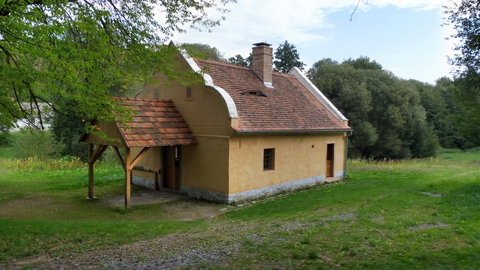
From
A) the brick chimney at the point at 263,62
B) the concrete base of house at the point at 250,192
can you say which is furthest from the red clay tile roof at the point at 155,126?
the brick chimney at the point at 263,62

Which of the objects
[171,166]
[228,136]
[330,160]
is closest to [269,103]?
[228,136]

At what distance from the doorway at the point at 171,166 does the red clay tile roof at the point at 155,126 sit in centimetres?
123

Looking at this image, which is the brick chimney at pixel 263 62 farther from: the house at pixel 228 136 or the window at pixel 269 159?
the window at pixel 269 159

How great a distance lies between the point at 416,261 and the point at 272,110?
10.9m

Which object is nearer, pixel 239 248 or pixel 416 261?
pixel 416 261

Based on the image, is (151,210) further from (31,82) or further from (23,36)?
(23,36)

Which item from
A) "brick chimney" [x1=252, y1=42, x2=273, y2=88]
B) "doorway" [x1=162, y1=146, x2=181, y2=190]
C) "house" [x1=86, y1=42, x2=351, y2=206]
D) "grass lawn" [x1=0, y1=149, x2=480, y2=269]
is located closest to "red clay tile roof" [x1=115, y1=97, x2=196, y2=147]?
"house" [x1=86, y1=42, x2=351, y2=206]

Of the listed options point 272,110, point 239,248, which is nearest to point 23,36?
point 239,248

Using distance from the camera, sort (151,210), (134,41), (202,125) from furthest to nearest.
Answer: (202,125), (151,210), (134,41)

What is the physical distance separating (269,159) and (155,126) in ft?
16.9

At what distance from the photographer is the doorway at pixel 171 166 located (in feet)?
53.2

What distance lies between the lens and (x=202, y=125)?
15078 millimetres

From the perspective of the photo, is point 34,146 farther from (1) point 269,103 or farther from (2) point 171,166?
(1) point 269,103

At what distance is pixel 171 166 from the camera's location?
16594 millimetres
